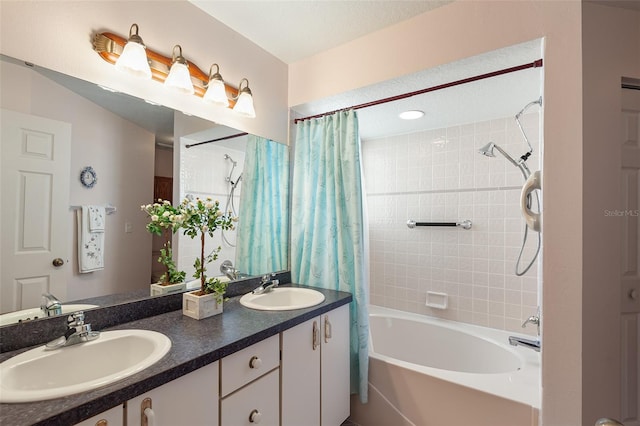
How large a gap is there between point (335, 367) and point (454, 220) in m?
1.66

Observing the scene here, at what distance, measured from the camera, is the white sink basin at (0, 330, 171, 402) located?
755mm

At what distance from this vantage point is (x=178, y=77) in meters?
1.41

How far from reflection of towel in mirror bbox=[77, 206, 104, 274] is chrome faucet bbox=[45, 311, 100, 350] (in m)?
0.21

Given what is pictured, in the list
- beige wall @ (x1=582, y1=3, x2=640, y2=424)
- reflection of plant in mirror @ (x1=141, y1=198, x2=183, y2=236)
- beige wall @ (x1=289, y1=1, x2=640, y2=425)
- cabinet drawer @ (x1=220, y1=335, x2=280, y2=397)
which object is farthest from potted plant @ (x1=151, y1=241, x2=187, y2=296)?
beige wall @ (x1=582, y1=3, x2=640, y2=424)

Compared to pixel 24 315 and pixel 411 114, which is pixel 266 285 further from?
pixel 411 114

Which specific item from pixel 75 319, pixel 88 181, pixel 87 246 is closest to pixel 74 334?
pixel 75 319

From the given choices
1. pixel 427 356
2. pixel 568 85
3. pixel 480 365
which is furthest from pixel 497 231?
pixel 568 85

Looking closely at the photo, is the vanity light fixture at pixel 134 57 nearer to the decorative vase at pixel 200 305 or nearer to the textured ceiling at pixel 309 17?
the textured ceiling at pixel 309 17

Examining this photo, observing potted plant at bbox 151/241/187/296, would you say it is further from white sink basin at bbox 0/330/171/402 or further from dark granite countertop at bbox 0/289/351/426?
white sink basin at bbox 0/330/171/402

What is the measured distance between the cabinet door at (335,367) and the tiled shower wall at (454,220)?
1.22 m

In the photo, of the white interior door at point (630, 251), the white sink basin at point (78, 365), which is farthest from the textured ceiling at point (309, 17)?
the white sink basin at point (78, 365)

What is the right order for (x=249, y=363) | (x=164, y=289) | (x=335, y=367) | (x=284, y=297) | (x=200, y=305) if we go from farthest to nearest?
A: 1. (x=284, y=297)
2. (x=335, y=367)
3. (x=164, y=289)
4. (x=200, y=305)
5. (x=249, y=363)

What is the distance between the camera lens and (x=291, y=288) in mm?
1948

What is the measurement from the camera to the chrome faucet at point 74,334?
Answer: 973 mm
